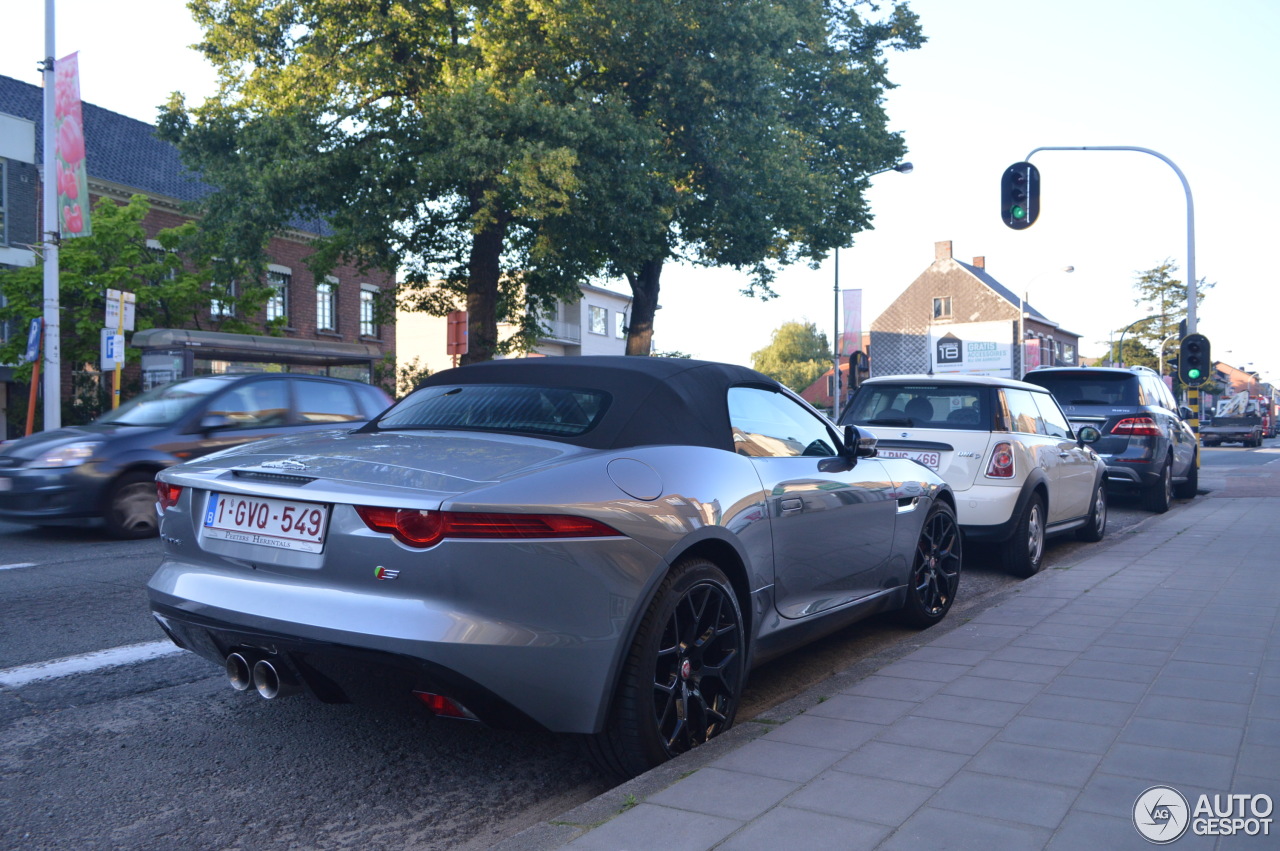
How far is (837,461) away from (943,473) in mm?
3241

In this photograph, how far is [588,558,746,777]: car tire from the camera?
3.20m

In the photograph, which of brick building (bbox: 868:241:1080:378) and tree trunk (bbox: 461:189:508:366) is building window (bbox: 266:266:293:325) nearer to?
tree trunk (bbox: 461:189:508:366)

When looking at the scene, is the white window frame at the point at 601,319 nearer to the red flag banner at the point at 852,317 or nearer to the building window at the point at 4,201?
the red flag banner at the point at 852,317

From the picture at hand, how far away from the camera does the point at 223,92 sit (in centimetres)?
2198

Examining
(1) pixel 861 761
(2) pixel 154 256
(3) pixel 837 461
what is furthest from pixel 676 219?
(1) pixel 861 761

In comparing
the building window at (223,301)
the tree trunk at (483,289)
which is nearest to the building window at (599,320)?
the building window at (223,301)

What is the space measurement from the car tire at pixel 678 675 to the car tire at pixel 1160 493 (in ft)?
35.9

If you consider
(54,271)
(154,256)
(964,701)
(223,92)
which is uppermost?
(223,92)

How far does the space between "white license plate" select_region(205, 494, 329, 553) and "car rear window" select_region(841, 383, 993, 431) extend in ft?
17.3

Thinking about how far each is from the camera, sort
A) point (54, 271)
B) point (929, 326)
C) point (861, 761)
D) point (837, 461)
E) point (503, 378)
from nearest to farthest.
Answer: point (861, 761), point (503, 378), point (837, 461), point (54, 271), point (929, 326)

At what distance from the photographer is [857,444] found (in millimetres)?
5027

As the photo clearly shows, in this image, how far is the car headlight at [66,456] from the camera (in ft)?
29.8

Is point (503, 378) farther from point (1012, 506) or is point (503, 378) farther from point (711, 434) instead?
point (1012, 506)

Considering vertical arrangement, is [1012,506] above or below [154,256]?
below
